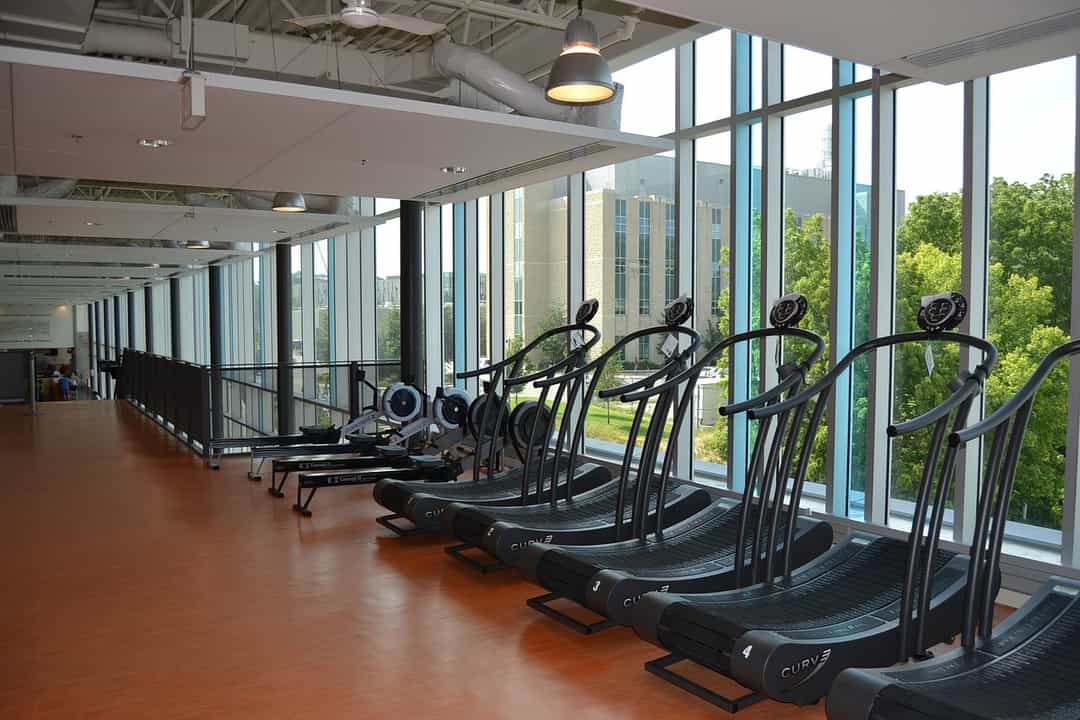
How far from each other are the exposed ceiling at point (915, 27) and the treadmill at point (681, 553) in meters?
1.24

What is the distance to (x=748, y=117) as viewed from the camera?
21.3 feet

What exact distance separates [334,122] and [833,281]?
11.3 feet

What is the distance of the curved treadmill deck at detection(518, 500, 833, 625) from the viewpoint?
13.1ft

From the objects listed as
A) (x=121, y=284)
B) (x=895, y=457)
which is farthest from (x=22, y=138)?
(x=121, y=284)

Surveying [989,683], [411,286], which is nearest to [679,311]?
[989,683]

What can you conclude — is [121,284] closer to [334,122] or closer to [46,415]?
[46,415]

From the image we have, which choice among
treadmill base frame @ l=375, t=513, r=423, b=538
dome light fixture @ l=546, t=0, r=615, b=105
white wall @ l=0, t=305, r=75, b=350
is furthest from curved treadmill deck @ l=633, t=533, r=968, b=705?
white wall @ l=0, t=305, r=75, b=350

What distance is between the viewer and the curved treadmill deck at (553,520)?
4.89 meters

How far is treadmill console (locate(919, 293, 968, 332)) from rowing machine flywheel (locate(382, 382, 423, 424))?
5255mm

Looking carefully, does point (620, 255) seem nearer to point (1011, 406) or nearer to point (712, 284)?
point (712, 284)

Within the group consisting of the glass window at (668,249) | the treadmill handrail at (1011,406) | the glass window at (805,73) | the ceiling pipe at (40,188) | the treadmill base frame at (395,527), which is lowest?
the treadmill base frame at (395,527)

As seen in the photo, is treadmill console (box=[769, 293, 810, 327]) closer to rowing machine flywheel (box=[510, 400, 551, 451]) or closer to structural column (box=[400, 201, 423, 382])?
rowing machine flywheel (box=[510, 400, 551, 451])

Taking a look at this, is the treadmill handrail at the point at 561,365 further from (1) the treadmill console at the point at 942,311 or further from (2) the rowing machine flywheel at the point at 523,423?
(1) the treadmill console at the point at 942,311

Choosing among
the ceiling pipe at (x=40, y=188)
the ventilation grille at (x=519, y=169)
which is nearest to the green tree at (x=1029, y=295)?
the ventilation grille at (x=519, y=169)
